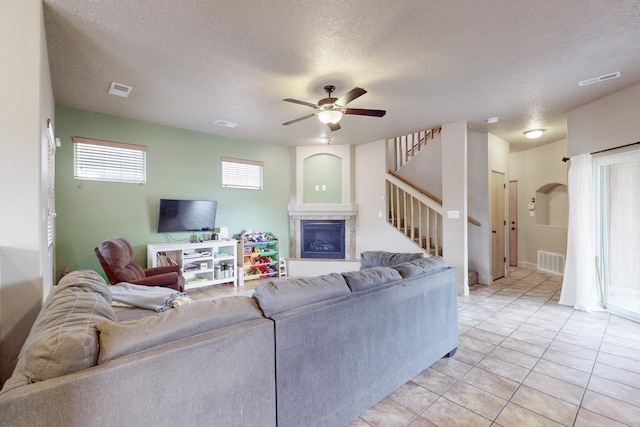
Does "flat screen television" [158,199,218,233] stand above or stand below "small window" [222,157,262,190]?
below

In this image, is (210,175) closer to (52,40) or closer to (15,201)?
(52,40)

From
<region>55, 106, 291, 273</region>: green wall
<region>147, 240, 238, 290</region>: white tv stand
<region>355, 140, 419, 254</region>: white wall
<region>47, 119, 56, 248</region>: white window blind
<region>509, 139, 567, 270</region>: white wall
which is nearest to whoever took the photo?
<region>47, 119, 56, 248</region>: white window blind

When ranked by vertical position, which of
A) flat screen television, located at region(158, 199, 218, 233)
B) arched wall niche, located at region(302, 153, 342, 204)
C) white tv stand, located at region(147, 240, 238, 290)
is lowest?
white tv stand, located at region(147, 240, 238, 290)

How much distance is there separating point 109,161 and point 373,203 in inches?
182

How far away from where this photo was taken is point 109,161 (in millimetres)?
4410

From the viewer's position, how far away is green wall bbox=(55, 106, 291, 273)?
161 inches

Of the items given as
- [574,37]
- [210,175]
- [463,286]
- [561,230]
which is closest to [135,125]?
[210,175]

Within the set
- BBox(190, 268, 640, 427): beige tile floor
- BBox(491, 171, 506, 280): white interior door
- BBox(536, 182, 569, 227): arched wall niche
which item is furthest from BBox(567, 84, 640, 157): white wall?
BBox(536, 182, 569, 227): arched wall niche

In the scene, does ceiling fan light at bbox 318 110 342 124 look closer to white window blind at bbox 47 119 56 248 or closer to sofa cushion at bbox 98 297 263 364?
sofa cushion at bbox 98 297 263 364

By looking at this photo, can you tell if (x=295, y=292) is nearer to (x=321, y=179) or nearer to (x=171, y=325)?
(x=171, y=325)

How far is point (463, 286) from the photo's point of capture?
4.69 metres

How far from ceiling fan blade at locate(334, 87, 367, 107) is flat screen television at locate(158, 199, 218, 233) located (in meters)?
3.11

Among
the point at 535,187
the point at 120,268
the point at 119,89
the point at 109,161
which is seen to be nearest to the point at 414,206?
the point at 535,187

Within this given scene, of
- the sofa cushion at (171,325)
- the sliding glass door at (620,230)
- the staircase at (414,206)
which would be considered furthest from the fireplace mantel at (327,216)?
the sofa cushion at (171,325)
